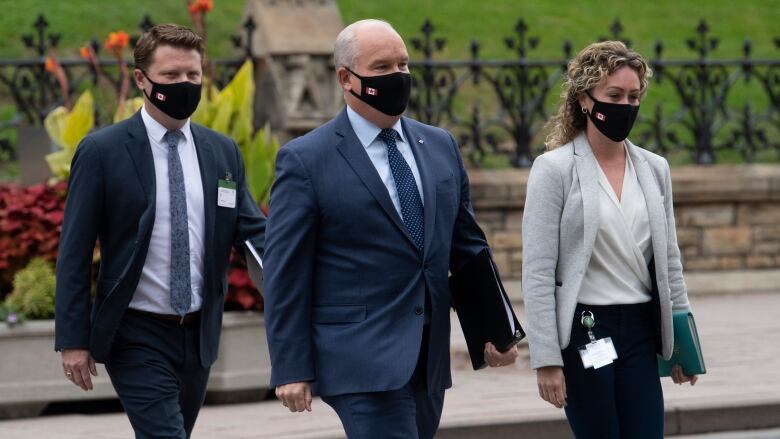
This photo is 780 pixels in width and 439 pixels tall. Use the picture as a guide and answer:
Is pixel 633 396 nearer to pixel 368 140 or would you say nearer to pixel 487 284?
pixel 487 284

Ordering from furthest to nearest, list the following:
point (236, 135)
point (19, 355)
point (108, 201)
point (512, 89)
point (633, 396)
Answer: point (512, 89) < point (236, 135) < point (19, 355) < point (108, 201) < point (633, 396)

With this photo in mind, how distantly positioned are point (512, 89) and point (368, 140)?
9112 mm

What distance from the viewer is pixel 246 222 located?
18.7 feet

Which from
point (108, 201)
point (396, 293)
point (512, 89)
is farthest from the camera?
point (512, 89)

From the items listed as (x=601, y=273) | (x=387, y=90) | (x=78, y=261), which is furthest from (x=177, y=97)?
(x=601, y=273)

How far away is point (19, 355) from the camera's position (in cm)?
861

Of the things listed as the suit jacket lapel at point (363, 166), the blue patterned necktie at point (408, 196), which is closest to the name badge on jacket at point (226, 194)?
the suit jacket lapel at point (363, 166)

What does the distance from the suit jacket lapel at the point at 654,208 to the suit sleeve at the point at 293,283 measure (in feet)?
3.92

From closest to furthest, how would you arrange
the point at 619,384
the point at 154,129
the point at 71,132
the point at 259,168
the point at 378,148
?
the point at 378,148
the point at 619,384
the point at 154,129
the point at 259,168
the point at 71,132

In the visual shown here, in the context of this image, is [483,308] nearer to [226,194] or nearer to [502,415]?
[226,194]

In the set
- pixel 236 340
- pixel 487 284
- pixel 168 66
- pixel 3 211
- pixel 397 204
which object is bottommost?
pixel 236 340

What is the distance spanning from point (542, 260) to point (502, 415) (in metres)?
3.29

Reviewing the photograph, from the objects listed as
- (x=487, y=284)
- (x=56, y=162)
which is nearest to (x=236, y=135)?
(x=56, y=162)

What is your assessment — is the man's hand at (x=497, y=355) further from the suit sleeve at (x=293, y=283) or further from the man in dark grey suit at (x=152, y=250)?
the man in dark grey suit at (x=152, y=250)
